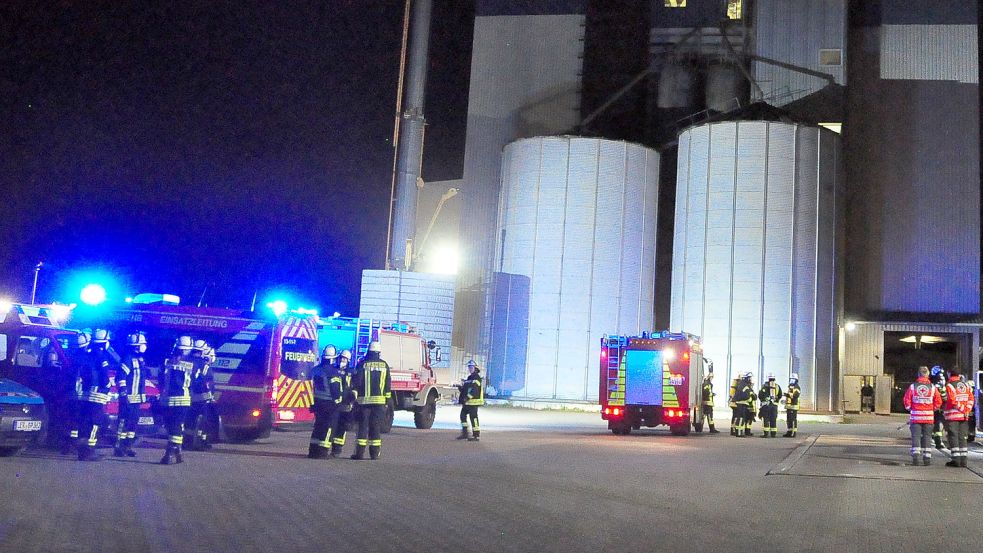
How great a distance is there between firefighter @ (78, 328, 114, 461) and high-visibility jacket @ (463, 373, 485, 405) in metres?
8.21

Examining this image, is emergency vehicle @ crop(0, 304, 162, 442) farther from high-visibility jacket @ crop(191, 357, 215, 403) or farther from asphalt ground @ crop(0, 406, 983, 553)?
high-visibility jacket @ crop(191, 357, 215, 403)

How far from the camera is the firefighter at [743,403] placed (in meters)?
25.8

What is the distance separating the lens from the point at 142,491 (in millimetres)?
10602

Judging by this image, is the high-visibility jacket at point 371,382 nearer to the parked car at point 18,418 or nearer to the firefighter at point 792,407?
the parked car at point 18,418

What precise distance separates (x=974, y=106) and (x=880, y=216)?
6177 mm

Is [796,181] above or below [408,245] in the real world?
above

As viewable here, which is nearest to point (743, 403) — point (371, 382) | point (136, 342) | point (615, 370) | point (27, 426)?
point (615, 370)

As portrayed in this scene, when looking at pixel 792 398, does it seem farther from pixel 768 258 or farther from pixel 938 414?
pixel 768 258

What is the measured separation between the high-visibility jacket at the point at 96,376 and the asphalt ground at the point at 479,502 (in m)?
0.97

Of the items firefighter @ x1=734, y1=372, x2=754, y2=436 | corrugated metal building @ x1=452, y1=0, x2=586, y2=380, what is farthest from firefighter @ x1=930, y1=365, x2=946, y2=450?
corrugated metal building @ x1=452, y1=0, x2=586, y2=380

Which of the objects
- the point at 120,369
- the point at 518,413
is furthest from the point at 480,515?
the point at 518,413

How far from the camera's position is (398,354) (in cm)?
2333

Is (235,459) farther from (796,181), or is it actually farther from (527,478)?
(796,181)

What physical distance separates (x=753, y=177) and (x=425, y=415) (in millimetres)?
21637
